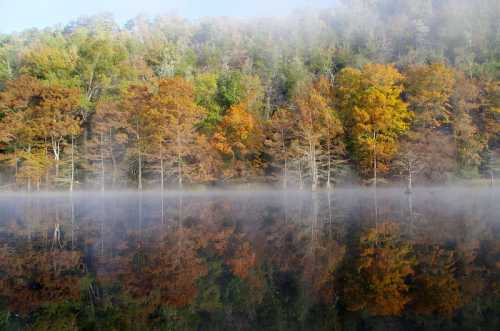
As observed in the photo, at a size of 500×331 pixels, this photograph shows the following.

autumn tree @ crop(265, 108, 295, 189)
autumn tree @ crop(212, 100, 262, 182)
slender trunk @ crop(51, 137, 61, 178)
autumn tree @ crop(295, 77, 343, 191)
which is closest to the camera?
autumn tree @ crop(295, 77, 343, 191)

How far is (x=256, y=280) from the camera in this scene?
5254 millimetres

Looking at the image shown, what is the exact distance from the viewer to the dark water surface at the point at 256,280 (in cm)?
399

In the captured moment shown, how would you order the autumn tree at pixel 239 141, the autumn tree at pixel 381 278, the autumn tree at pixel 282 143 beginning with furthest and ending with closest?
1. the autumn tree at pixel 239 141
2. the autumn tree at pixel 282 143
3. the autumn tree at pixel 381 278

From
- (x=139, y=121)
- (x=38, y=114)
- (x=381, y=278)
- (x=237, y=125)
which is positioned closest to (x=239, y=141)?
(x=237, y=125)

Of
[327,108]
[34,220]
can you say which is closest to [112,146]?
[327,108]

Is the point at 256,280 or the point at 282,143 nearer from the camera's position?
the point at 256,280

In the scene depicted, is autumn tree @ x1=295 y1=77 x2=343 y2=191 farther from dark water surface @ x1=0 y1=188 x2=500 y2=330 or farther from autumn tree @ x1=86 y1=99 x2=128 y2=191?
dark water surface @ x1=0 y1=188 x2=500 y2=330

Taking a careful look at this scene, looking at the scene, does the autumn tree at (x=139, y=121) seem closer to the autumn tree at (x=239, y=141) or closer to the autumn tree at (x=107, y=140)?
the autumn tree at (x=107, y=140)

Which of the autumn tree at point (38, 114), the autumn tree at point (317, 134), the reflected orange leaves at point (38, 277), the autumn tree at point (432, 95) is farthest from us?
the autumn tree at point (38, 114)

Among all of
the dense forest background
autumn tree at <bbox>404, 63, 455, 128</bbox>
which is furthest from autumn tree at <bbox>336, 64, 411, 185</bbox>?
autumn tree at <bbox>404, 63, 455, 128</bbox>

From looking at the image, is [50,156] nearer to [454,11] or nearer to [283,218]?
[283,218]

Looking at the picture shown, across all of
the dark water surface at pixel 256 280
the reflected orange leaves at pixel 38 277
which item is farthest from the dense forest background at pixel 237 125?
the reflected orange leaves at pixel 38 277

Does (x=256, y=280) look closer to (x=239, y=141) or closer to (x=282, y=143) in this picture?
(x=282, y=143)

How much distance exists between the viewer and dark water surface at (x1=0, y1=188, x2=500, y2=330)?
13.1ft
